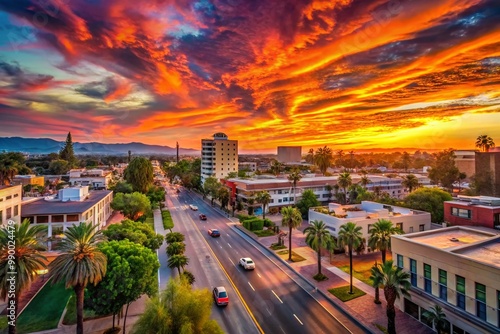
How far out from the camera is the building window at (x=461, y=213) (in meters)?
44.5

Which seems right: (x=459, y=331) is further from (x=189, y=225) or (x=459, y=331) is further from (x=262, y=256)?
(x=189, y=225)

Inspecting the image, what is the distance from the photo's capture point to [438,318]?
21688 mm

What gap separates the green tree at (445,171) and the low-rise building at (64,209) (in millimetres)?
105750

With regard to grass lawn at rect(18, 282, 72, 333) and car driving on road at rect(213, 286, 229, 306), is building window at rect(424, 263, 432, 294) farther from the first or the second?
grass lawn at rect(18, 282, 72, 333)

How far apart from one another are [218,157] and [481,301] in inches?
4495

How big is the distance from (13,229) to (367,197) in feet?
235

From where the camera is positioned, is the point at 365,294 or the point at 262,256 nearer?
the point at 365,294

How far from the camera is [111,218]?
70.2m

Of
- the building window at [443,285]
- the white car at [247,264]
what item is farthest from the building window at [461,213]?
the white car at [247,264]

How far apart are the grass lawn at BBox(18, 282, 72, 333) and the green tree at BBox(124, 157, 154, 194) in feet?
178

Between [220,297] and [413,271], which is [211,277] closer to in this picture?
[220,297]

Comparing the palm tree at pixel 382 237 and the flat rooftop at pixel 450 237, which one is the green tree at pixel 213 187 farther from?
the flat rooftop at pixel 450 237

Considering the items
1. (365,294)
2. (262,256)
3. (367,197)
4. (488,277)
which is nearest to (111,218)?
(262,256)

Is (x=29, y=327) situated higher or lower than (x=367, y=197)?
lower
